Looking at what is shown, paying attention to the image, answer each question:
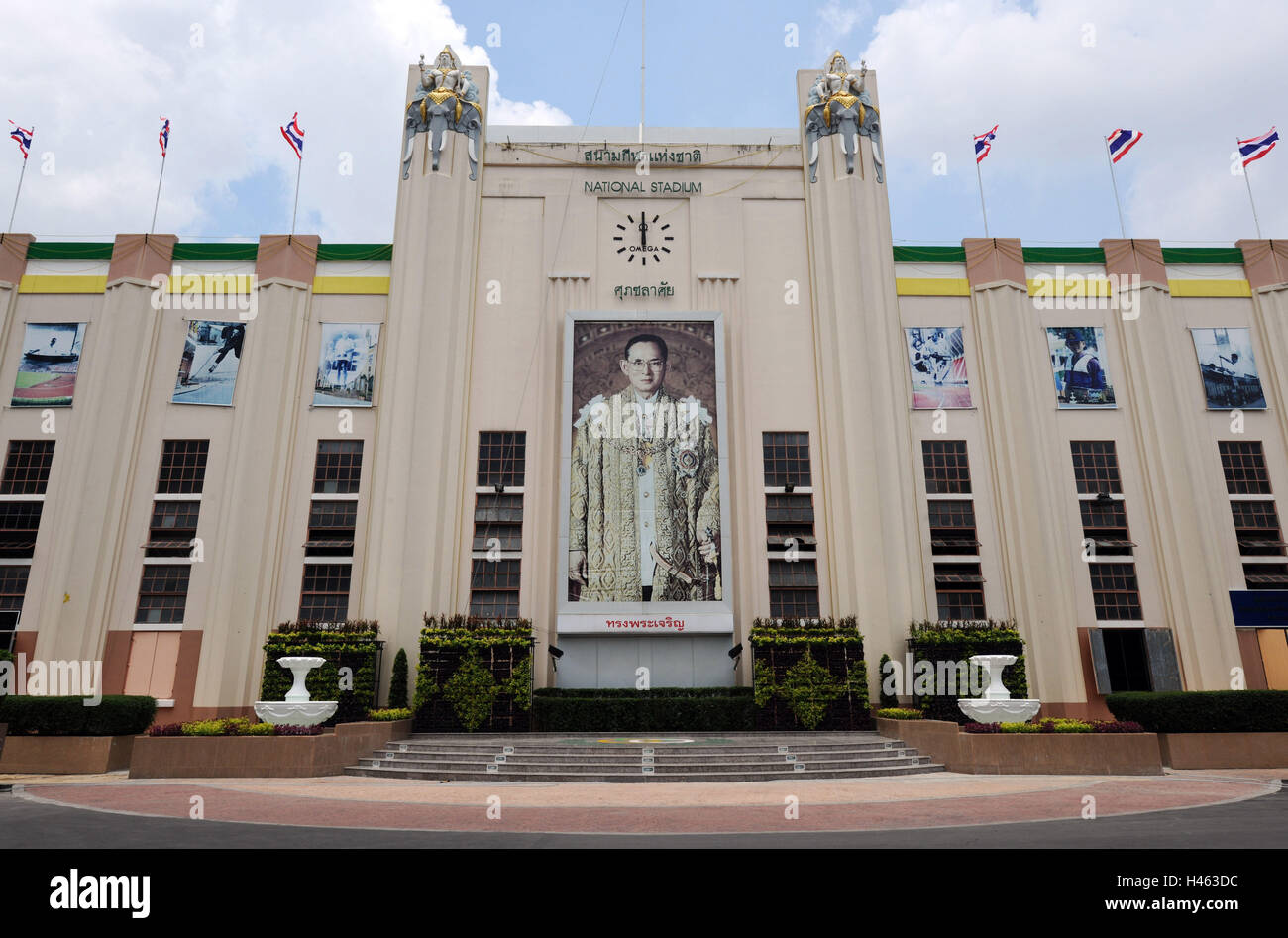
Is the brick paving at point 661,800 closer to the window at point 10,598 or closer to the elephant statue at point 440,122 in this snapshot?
the window at point 10,598

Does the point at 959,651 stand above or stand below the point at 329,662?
above

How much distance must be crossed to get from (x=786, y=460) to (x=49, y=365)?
31.6 m

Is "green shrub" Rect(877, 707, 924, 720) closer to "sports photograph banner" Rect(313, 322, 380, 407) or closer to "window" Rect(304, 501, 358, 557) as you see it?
"window" Rect(304, 501, 358, 557)

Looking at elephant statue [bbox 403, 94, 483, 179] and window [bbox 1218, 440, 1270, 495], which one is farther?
elephant statue [bbox 403, 94, 483, 179]

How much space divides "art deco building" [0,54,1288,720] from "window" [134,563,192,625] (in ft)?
0.32

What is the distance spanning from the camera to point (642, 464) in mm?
30609

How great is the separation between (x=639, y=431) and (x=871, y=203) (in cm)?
1517

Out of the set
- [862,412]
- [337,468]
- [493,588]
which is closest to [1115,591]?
[862,412]

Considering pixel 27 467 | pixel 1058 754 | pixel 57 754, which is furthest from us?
pixel 27 467

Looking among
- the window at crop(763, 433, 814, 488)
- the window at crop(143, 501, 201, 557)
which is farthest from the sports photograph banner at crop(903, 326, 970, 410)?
the window at crop(143, 501, 201, 557)

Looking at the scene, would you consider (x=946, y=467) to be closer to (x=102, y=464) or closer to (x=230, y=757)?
(x=230, y=757)

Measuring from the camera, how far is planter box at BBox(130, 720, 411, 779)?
783 inches

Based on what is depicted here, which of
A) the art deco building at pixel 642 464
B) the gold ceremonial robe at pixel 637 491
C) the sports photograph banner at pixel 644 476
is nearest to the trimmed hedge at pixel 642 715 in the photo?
the art deco building at pixel 642 464

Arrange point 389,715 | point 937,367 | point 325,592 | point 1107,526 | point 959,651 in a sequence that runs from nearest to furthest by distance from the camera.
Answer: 1. point 389,715
2. point 959,651
3. point 325,592
4. point 1107,526
5. point 937,367
